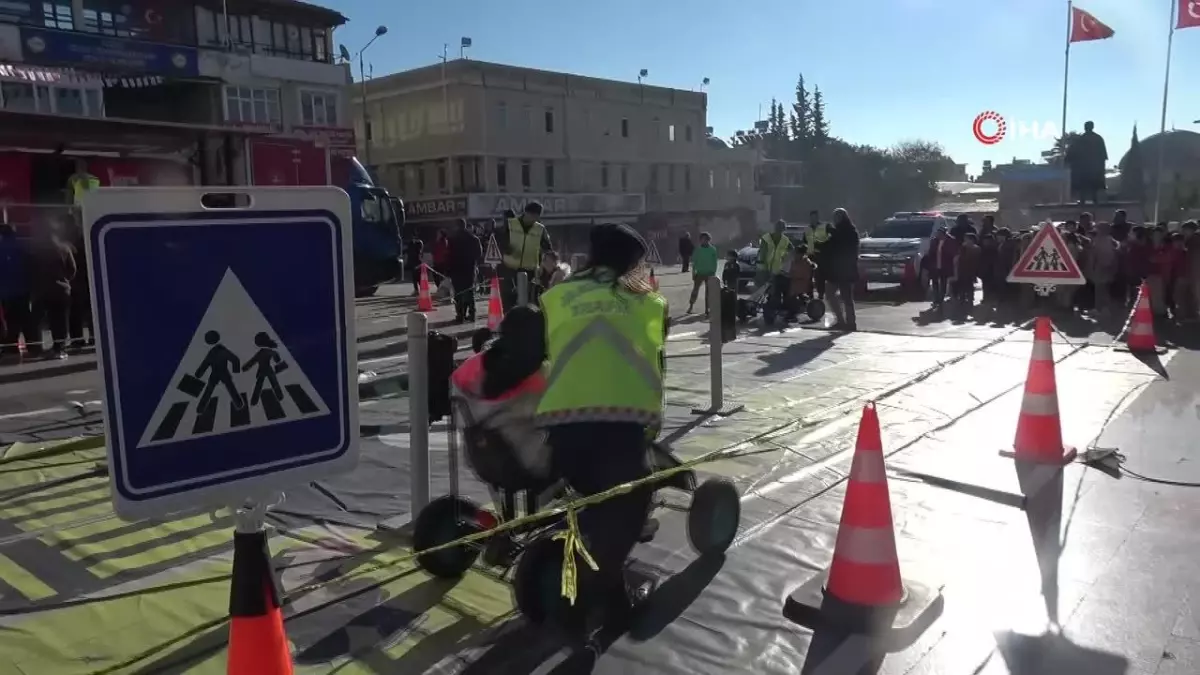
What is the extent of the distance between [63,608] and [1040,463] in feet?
19.8

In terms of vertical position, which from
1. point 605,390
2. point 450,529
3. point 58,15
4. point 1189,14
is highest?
point 58,15

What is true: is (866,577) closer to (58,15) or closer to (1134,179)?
(58,15)

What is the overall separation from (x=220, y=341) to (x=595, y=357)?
1.90m

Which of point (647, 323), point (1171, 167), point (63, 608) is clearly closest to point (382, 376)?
point (63, 608)

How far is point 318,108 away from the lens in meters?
42.2

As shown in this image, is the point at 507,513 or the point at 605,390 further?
the point at 507,513

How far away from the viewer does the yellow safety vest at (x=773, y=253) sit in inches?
604

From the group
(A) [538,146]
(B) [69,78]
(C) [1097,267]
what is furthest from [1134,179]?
(B) [69,78]

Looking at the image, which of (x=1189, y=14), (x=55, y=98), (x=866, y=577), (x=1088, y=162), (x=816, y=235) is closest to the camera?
(x=866, y=577)

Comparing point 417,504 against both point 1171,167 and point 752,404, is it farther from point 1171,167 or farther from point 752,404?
point 1171,167

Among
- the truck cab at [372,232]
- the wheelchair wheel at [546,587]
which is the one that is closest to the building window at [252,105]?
the truck cab at [372,232]

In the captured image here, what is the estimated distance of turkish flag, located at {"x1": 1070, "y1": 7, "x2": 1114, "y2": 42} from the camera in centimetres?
2459

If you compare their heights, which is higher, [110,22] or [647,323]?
[110,22]

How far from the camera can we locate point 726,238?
65.4 metres
